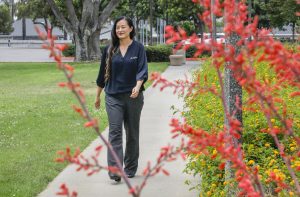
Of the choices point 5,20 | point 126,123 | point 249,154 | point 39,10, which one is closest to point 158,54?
point 39,10

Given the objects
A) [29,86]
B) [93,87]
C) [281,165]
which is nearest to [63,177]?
[281,165]

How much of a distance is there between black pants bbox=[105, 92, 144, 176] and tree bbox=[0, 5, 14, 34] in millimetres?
72622

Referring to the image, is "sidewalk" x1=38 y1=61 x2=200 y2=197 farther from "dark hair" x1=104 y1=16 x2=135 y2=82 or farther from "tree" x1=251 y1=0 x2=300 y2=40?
"tree" x1=251 y1=0 x2=300 y2=40

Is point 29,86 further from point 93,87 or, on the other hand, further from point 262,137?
point 262,137

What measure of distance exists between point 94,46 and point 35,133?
84.8 ft

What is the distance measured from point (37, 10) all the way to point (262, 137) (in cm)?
5621

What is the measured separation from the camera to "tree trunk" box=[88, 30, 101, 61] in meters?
35.7

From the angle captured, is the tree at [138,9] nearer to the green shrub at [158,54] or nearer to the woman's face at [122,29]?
the green shrub at [158,54]

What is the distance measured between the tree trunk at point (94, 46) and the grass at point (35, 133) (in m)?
14.6

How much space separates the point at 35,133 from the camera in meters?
10.7

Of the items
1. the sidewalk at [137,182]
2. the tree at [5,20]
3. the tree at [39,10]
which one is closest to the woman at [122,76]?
the sidewalk at [137,182]

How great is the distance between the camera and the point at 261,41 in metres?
1.99

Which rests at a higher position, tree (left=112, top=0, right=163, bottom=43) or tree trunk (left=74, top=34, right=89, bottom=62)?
tree (left=112, top=0, right=163, bottom=43)

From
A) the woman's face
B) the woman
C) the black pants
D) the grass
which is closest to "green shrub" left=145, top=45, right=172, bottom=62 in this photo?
the grass
